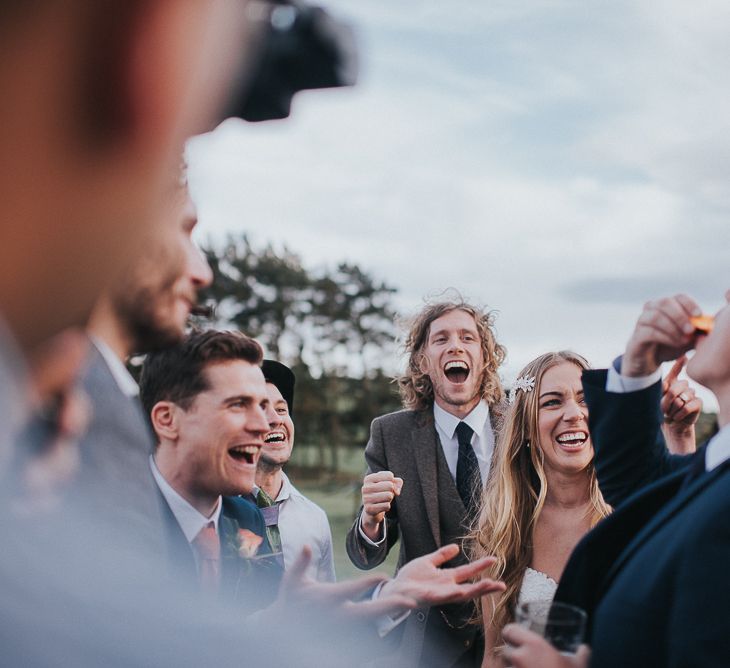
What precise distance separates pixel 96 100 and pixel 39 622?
13.8 inches

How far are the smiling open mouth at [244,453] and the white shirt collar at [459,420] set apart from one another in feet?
8.79

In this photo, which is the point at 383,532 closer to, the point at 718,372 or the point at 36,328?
the point at 718,372

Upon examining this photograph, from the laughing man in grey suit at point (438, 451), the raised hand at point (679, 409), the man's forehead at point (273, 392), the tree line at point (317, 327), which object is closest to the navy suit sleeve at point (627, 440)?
the raised hand at point (679, 409)

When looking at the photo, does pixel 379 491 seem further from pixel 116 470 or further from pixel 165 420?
pixel 116 470

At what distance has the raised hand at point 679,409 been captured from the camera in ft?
11.1

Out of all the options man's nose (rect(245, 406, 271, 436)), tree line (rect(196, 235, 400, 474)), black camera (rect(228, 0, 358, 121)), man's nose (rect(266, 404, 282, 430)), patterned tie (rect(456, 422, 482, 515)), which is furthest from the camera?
tree line (rect(196, 235, 400, 474))

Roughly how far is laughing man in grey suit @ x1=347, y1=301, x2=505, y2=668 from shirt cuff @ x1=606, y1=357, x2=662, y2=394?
6.07 feet

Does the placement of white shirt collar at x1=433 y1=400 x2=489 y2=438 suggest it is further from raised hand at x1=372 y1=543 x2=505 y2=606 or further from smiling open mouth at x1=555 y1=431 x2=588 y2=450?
raised hand at x1=372 y1=543 x2=505 y2=606

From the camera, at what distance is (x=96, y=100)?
0.47m

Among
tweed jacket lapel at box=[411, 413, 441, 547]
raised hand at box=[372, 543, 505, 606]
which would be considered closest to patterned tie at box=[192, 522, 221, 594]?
raised hand at box=[372, 543, 505, 606]

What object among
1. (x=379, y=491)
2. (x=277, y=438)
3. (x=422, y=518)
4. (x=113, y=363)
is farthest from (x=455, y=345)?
(x=113, y=363)

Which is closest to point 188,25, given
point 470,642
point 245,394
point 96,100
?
point 96,100

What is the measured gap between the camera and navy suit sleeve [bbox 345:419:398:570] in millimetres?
4359

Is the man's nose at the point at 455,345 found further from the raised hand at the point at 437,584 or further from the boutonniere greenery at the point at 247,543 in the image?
the raised hand at the point at 437,584
